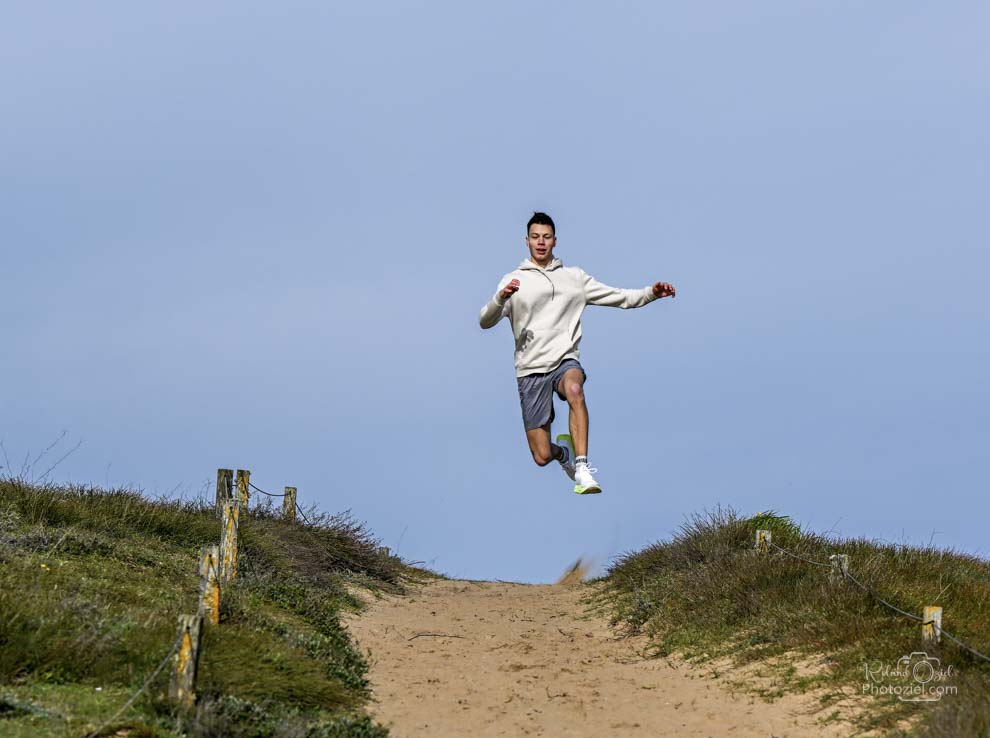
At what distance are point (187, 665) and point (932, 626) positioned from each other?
605cm

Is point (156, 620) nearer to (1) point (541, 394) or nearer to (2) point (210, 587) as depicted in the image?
(2) point (210, 587)

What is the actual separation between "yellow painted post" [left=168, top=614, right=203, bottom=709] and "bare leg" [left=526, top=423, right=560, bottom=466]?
447cm

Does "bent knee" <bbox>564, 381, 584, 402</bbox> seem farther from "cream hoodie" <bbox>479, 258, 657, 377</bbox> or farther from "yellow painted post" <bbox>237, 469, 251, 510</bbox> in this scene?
"yellow painted post" <bbox>237, 469, 251, 510</bbox>

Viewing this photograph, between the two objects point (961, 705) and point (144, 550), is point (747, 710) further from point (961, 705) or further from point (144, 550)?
point (144, 550)

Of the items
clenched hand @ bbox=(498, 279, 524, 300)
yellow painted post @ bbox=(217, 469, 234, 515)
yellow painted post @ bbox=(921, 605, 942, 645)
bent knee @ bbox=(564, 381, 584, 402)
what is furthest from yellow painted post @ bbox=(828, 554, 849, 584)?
yellow painted post @ bbox=(217, 469, 234, 515)

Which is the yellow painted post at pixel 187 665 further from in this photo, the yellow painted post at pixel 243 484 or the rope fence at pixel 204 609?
the yellow painted post at pixel 243 484

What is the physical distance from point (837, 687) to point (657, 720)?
1.53 m

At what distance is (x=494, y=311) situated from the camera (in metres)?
10.8

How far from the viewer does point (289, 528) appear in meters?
15.2

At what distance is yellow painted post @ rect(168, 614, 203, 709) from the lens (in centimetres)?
709

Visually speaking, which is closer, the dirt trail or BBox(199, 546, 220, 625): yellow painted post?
the dirt trail

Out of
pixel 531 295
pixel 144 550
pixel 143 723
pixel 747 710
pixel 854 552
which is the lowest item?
pixel 143 723

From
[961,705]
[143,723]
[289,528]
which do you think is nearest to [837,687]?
[961,705]

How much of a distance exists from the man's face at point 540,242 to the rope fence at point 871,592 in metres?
4.31
